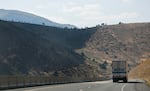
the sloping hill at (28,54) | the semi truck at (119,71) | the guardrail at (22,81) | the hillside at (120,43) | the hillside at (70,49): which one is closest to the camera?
the guardrail at (22,81)

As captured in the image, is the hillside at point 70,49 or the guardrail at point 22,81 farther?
the hillside at point 70,49

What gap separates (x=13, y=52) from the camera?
353 feet

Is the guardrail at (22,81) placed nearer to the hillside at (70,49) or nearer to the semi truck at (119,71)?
the semi truck at (119,71)

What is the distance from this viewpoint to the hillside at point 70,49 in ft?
349

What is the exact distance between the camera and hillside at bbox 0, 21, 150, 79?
349 ft

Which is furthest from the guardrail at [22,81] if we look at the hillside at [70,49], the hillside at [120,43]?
the hillside at [120,43]

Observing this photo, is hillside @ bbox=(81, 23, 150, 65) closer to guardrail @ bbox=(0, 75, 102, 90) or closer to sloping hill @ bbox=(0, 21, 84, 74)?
sloping hill @ bbox=(0, 21, 84, 74)

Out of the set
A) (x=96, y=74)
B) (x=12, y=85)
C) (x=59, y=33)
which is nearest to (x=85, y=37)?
(x=59, y=33)

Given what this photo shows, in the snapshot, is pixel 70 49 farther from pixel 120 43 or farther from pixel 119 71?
pixel 119 71

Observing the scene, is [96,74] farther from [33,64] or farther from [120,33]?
[120,33]

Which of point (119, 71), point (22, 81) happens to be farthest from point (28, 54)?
point (22, 81)

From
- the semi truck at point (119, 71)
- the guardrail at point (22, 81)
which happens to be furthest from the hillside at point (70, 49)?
the guardrail at point (22, 81)

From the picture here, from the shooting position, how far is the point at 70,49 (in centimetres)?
13938

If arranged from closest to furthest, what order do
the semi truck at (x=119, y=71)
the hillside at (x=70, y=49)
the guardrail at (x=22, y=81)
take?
→ the guardrail at (x=22, y=81), the semi truck at (x=119, y=71), the hillside at (x=70, y=49)
